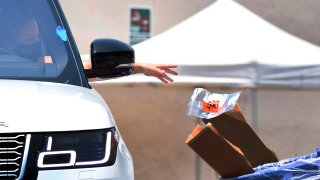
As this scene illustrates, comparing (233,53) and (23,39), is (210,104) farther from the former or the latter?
(233,53)

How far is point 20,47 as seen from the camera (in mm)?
3449

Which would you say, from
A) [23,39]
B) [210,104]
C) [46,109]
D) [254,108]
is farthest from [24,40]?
[254,108]

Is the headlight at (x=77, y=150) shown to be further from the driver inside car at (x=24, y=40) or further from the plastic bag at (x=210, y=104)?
the plastic bag at (x=210, y=104)

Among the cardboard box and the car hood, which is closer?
the car hood

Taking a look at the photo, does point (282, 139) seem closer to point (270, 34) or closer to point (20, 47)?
point (270, 34)

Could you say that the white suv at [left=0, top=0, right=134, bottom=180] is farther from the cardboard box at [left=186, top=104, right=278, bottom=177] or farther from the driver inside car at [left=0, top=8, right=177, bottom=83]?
the cardboard box at [left=186, top=104, right=278, bottom=177]

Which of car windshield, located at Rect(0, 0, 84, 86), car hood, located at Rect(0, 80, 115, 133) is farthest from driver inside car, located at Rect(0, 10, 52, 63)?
car hood, located at Rect(0, 80, 115, 133)

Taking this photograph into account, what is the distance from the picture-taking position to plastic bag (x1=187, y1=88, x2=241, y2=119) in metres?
4.39

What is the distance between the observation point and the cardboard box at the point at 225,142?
435cm

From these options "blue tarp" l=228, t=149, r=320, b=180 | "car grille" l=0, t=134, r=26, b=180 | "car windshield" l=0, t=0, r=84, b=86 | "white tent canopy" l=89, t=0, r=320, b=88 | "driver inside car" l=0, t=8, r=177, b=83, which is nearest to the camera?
"car grille" l=0, t=134, r=26, b=180

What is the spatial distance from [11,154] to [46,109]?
243mm

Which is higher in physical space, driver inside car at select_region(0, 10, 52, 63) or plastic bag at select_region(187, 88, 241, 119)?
driver inside car at select_region(0, 10, 52, 63)

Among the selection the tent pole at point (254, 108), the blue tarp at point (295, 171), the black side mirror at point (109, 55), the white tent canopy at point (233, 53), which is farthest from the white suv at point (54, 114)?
the tent pole at point (254, 108)

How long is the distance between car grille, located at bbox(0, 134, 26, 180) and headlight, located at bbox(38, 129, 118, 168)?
83 mm
